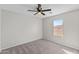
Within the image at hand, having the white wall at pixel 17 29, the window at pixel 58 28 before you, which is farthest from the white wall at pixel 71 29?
the white wall at pixel 17 29

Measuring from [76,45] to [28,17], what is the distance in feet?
12.8

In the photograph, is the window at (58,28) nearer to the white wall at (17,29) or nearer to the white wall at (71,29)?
the white wall at (71,29)

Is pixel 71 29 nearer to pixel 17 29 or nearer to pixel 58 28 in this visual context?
pixel 58 28

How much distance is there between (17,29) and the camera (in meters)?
4.93

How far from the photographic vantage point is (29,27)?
19.8 ft

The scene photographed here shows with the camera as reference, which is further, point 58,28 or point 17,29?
point 58,28

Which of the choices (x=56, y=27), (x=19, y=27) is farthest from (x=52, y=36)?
(x=19, y=27)

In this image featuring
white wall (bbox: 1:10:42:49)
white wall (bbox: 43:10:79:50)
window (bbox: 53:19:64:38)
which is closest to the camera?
white wall (bbox: 1:10:42:49)

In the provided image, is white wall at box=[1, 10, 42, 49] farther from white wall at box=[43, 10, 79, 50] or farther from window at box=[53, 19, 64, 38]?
white wall at box=[43, 10, 79, 50]

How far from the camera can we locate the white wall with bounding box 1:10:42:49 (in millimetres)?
4047

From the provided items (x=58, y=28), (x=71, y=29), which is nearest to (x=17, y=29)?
(x=58, y=28)

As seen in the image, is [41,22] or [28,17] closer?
[28,17]

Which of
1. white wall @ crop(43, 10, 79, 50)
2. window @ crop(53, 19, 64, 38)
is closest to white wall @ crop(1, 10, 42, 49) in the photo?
window @ crop(53, 19, 64, 38)

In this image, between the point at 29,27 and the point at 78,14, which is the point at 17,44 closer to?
the point at 29,27
